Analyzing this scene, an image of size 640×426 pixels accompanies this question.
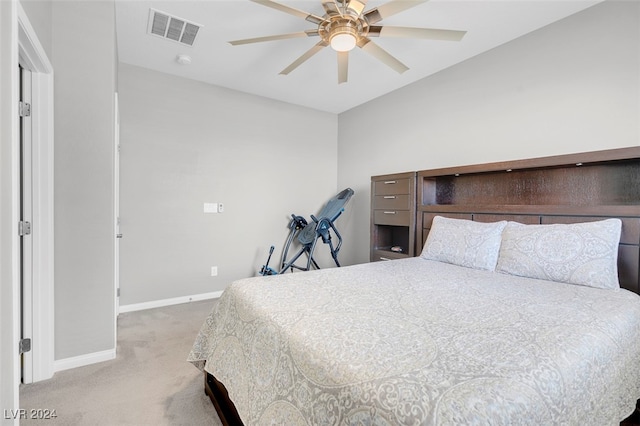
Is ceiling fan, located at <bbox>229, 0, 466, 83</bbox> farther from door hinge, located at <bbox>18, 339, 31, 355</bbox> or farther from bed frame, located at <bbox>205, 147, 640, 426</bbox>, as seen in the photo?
door hinge, located at <bbox>18, 339, 31, 355</bbox>

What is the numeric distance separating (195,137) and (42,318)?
2337 mm

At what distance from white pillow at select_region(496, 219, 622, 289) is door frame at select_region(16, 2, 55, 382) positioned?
10.4 feet

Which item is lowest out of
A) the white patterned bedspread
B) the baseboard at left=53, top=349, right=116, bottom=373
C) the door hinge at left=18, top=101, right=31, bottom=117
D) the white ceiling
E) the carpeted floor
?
the carpeted floor

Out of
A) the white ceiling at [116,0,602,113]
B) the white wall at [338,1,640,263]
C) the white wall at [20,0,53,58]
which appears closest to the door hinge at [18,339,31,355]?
the white wall at [20,0,53,58]

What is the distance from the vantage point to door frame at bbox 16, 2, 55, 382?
1.93m

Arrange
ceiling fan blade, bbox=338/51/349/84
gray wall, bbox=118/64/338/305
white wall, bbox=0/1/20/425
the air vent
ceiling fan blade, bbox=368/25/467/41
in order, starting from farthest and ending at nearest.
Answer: gray wall, bbox=118/64/338/305 → the air vent → ceiling fan blade, bbox=338/51/349/84 → ceiling fan blade, bbox=368/25/467/41 → white wall, bbox=0/1/20/425

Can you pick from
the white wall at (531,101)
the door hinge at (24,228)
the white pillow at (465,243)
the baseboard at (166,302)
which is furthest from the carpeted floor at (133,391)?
the white wall at (531,101)

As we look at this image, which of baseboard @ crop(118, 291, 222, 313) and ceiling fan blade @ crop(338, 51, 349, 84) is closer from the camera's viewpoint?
ceiling fan blade @ crop(338, 51, 349, 84)

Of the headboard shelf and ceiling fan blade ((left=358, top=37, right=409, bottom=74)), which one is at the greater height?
ceiling fan blade ((left=358, top=37, right=409, bottom=74))

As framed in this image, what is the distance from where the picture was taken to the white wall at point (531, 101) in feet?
6.95

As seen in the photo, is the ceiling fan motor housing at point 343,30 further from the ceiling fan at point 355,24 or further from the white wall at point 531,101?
the white wall at point 531,101

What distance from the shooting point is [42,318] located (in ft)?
6.45

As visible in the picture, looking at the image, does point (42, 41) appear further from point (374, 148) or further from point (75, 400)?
point (374, 148)

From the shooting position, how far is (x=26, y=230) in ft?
6.24
